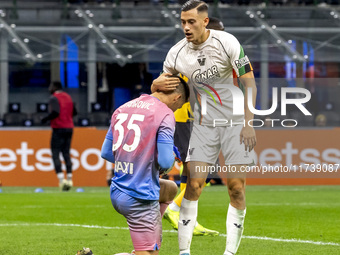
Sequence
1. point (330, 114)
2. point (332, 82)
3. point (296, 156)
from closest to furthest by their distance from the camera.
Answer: point (296, 156) < point (330, 114) < point (332, 82)

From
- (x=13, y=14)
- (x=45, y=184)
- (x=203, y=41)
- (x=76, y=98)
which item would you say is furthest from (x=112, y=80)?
(x=203, y=41)

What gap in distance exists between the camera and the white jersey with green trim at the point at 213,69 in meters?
6.05

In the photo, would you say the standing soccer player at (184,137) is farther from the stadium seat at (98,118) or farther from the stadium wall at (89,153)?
the stadium seat at (98,118)

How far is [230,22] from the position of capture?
75.9ft

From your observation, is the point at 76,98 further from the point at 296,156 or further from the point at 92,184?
the point at 296,156

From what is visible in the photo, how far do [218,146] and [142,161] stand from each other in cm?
152

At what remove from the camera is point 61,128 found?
15859 millimetres

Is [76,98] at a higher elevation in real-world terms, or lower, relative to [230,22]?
lower

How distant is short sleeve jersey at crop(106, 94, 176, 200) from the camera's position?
4867 millimetres

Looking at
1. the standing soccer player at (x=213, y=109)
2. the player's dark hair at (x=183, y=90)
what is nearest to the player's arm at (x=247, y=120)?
the standing soccer player at (x=213, y=109)

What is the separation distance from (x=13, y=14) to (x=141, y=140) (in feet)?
63.4

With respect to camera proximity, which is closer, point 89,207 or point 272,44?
point 89,207

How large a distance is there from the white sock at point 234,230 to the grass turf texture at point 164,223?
0.64m

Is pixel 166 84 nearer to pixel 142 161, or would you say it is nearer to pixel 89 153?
pixel 142 161
